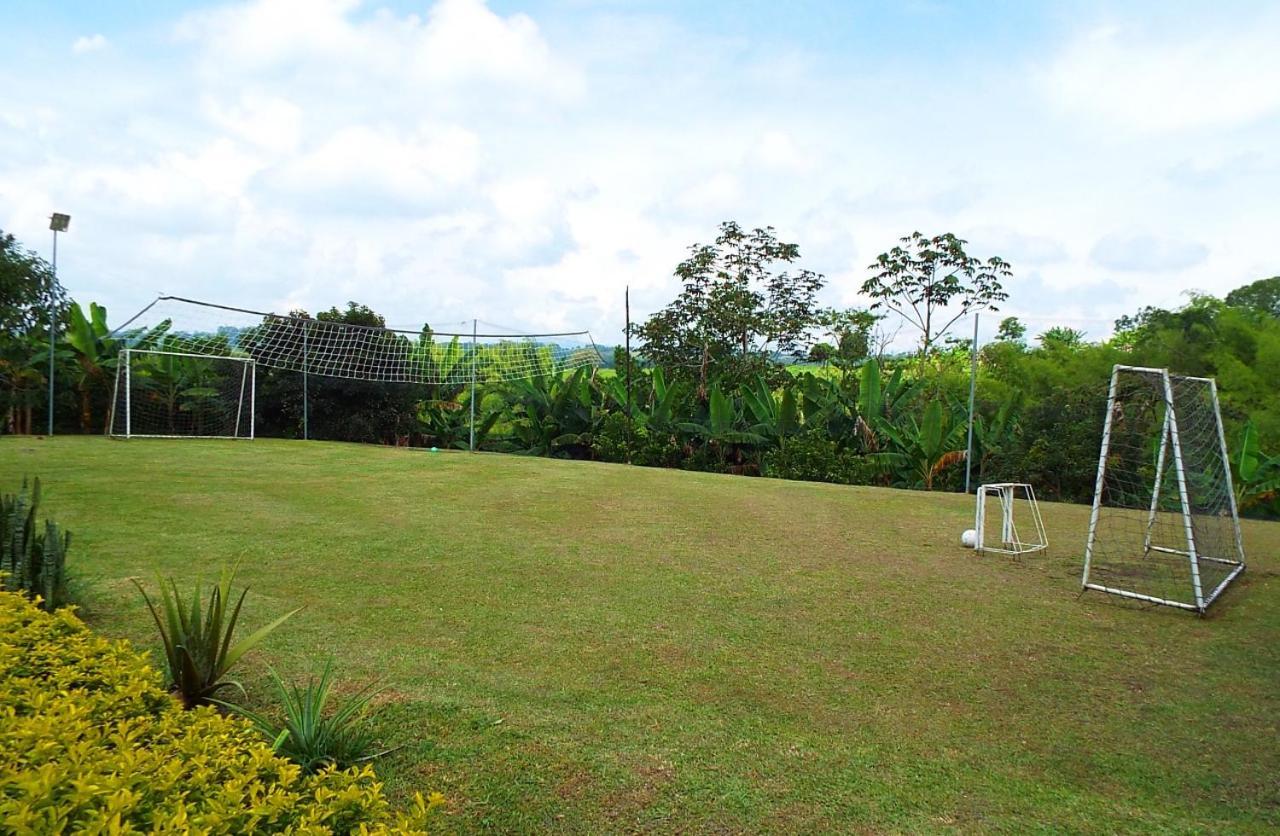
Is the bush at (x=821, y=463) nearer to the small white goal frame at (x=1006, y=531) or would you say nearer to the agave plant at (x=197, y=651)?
the small white goal frame at (x=1006, y=531)

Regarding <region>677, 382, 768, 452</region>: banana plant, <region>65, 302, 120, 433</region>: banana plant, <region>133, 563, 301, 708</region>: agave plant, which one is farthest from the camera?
<region>65, 302, 120, 433</region>: banana plant

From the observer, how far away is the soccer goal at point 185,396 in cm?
1346

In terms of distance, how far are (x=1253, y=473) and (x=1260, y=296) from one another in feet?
17.7

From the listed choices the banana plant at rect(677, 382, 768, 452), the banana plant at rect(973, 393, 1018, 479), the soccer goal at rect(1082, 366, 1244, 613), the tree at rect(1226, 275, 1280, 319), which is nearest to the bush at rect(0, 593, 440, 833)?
the soccer goal at rect(1082, 366, 1244, 613)

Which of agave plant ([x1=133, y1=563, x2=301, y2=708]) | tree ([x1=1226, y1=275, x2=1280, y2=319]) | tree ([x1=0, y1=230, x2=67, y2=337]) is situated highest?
tree ([x1=1226, y1=275, x2=1280, y2=319])

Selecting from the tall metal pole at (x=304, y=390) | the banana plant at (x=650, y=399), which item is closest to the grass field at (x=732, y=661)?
the banana plant at (x=650, y=399)

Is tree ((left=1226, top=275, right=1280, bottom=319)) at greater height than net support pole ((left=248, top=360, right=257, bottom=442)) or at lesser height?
greater

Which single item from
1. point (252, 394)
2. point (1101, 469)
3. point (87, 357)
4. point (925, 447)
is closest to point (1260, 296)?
point (925, 447)

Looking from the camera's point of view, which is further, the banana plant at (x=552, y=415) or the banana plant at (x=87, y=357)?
the banana plant at (x=552, y=415)

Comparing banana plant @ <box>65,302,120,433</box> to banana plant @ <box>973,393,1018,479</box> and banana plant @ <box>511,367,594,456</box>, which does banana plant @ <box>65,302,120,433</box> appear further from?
banana plant @ <box>973,393,1018,479</box>

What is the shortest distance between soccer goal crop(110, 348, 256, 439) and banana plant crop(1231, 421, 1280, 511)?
547 inches

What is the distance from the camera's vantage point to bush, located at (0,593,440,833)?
1.31 metres

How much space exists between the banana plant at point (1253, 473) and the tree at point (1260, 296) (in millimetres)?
3972

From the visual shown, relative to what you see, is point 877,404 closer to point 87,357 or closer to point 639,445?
point 639,445
